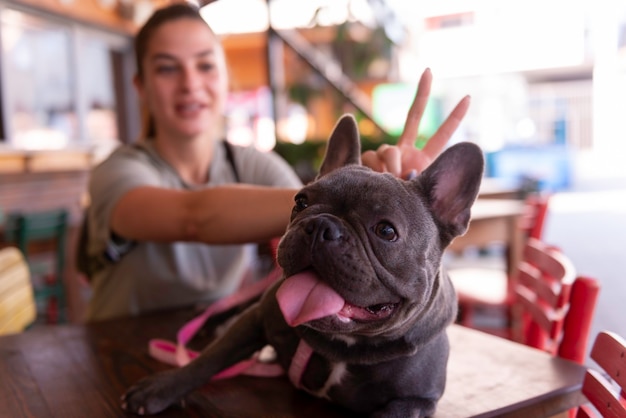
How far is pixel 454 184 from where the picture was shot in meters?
0.78

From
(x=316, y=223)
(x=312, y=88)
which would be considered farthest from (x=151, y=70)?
(x=312, y=88)

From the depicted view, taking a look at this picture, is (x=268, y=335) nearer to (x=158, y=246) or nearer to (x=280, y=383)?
(x=280, y=383)

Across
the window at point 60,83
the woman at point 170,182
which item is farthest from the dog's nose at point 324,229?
the window at point 60,83

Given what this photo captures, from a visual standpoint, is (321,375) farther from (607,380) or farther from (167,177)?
(167,177)

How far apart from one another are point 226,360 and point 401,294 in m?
0.33

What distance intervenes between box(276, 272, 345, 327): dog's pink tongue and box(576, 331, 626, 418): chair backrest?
1.22ft

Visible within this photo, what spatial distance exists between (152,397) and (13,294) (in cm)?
87

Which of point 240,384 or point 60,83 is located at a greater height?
point 60,83

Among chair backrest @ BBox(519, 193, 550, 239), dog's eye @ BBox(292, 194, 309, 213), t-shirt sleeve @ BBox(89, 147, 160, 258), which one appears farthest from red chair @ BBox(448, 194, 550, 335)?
dog's eye @ BBox(292, 194, 309, 213)

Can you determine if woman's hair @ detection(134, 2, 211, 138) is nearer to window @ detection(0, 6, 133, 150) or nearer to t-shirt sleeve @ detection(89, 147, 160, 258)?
t-shirt sleeve @ detection(89, 147, 160, 258)

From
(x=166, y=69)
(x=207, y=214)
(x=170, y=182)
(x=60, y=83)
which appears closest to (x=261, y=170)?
(x=170, y=182)

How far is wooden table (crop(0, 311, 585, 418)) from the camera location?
83 centimetres

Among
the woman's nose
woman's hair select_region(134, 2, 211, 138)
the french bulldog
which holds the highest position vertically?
woman's hair select_region(134, 2, 211, 138)

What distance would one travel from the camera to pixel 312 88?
359 centimetres
